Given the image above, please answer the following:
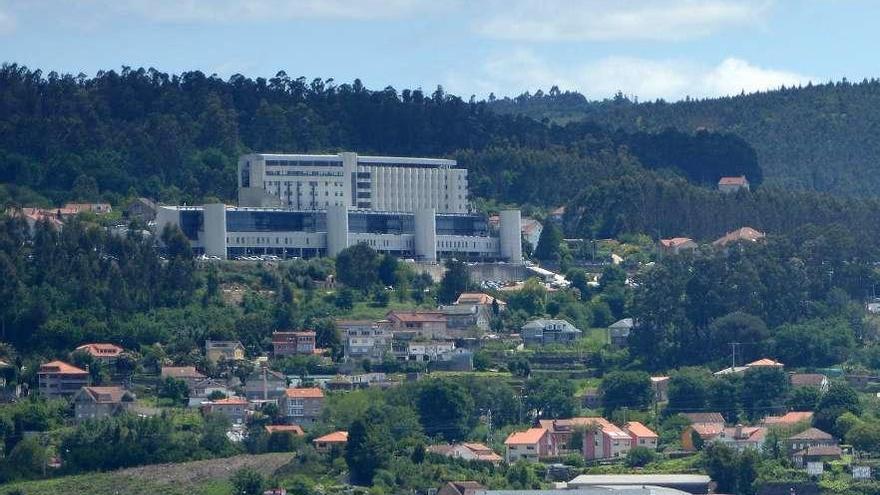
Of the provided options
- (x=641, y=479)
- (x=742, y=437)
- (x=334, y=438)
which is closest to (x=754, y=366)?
(x=742, y=437)

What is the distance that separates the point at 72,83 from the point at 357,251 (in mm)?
24047

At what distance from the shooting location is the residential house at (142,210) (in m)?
92.1

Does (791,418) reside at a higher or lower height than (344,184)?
lower

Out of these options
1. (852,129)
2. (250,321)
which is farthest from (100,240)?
(852,129)

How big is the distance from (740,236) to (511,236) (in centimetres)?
745

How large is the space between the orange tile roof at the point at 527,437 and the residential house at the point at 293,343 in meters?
9.69

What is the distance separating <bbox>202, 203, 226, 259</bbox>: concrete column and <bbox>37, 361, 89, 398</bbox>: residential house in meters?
13.5

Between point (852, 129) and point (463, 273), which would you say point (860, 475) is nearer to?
point (463, 273)

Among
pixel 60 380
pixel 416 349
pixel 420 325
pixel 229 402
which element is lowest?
pixel 229 402

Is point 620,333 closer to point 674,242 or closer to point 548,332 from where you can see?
point 548,332

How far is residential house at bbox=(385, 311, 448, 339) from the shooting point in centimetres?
8244

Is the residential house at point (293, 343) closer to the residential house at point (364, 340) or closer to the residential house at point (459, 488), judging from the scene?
the residential house at point (364, 340)

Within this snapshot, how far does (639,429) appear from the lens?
72250 millimetres

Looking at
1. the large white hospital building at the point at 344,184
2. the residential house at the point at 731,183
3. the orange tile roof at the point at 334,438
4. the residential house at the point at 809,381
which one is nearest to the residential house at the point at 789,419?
the residential house at the point at 809,381
